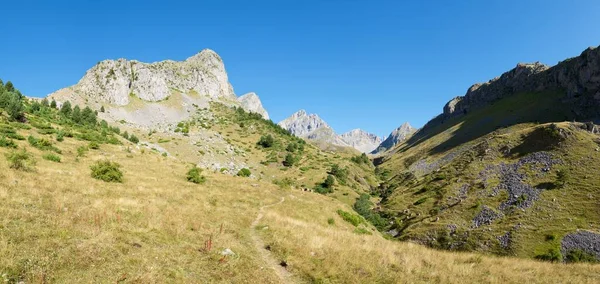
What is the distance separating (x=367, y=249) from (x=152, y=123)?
10888cm

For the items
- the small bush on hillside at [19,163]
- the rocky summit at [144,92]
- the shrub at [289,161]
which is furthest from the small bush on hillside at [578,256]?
the rocky summit at [144,92]

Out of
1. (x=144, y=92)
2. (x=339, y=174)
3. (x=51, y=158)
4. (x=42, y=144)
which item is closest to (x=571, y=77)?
(x=339, y=174)

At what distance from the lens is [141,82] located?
13038cm

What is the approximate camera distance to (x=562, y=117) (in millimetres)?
125312

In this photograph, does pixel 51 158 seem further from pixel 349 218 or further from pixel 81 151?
pixel 349 218

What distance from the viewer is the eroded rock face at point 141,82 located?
363 feet

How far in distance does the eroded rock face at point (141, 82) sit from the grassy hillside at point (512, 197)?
105 m

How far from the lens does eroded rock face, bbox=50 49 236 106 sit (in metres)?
111

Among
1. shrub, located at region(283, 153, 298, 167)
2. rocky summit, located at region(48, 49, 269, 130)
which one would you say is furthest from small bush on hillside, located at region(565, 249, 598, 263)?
rocky summit, located at region(48, 49, 269, 130)

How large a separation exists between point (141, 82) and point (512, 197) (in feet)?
448

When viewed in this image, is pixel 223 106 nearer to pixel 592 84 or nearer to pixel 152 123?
pixel 152 123

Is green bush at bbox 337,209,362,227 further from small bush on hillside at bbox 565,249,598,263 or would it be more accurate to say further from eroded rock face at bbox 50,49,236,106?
eroded rock face at bbox 50,49,236,106

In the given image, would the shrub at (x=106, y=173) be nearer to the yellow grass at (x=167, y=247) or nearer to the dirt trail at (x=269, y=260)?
the yellow grass at (x=167, y=247)

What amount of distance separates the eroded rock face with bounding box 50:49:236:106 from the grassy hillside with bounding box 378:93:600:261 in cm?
10542
